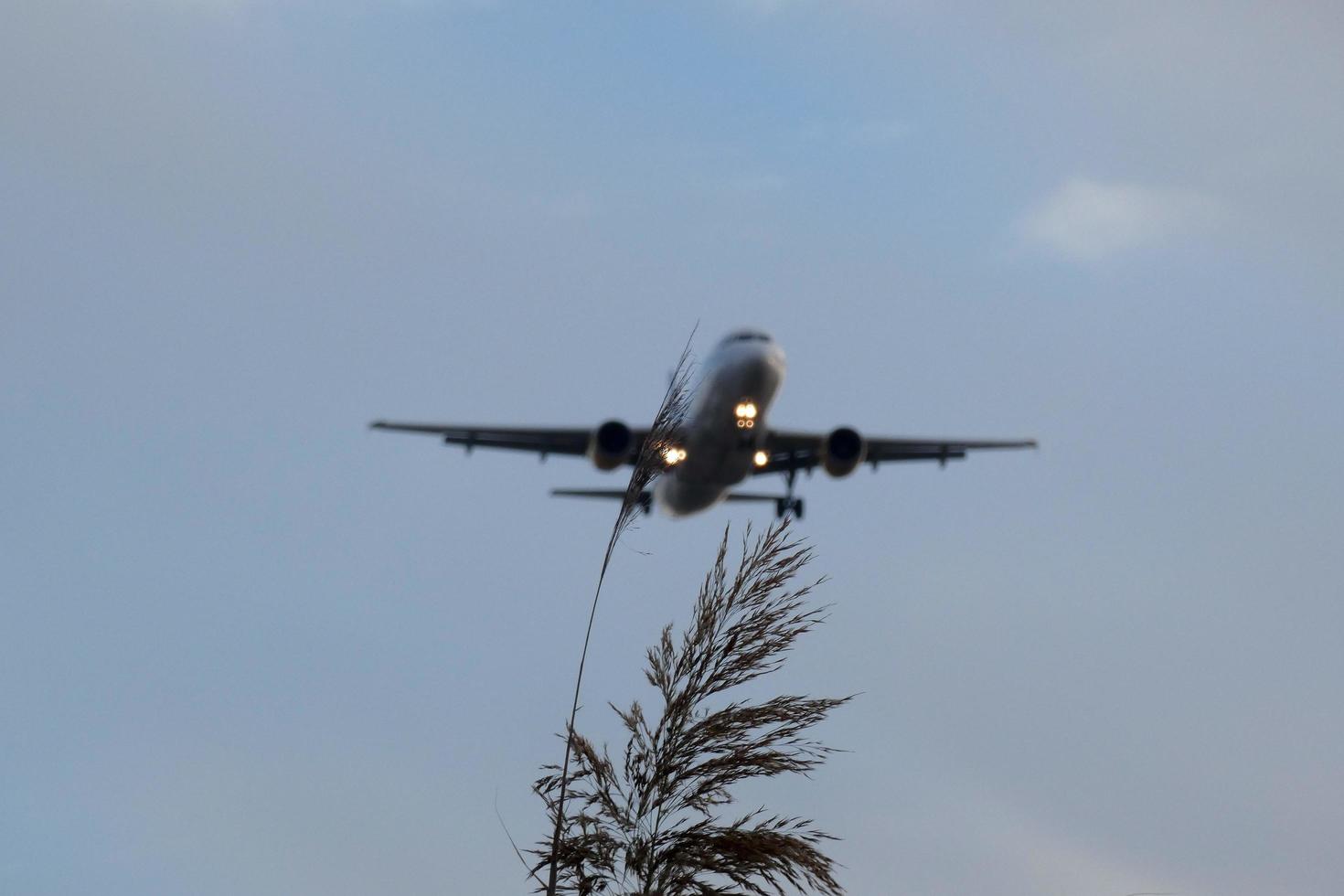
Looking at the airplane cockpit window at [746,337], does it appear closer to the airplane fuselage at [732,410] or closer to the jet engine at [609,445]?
the airplane fuselage at [732,410]

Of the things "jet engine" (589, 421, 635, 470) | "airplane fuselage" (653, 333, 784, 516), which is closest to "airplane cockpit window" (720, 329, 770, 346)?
"airplane fuselage" (653, 333, 784, 516)

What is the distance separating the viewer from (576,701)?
334 cm

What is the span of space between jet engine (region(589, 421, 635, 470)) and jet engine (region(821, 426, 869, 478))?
5.43 metres

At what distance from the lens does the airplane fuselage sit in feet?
108

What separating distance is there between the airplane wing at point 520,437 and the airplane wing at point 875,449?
3763 mm

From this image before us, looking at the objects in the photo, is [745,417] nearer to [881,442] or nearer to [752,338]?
[752,338]

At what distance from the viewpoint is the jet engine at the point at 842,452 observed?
37.3 m

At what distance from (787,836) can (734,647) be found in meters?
0.48

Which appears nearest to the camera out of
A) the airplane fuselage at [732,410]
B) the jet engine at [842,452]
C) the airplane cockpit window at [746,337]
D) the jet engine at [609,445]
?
the airplane fuselage at [732,410]

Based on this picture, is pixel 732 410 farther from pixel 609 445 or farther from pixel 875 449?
pixel 875 449

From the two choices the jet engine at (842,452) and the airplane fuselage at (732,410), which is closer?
the airplane fuselage at (732,410)

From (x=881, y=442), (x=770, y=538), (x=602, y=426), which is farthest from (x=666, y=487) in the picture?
(x=770, y=538)

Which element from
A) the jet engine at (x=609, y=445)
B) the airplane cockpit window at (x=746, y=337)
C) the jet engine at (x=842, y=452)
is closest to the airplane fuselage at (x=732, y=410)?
the airplane cockpit window at (x=746, y=337)

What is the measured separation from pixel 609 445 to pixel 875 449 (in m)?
9.74
